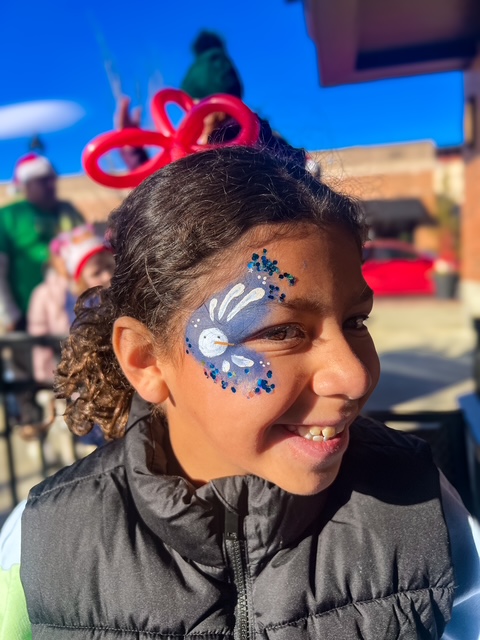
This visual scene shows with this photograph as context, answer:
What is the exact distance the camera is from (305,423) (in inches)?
45.1

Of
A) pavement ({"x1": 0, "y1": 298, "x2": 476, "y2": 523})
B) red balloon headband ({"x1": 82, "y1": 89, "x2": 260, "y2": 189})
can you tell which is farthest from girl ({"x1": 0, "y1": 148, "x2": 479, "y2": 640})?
pavement ({"x1": 0, "y1": 298, "x2": 476, "y2": 523})

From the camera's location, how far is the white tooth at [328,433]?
45.3 inches

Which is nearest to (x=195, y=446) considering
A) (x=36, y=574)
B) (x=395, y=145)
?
(x=36, y=574)

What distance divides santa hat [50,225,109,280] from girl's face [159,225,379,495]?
2.02 m

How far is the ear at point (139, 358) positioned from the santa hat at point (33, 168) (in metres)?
3.81

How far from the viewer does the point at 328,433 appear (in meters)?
1.16

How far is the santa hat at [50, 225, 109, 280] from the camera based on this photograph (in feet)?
10.4

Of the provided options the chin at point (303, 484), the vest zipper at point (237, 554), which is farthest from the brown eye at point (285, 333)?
the vest zipper at point (237, 554)

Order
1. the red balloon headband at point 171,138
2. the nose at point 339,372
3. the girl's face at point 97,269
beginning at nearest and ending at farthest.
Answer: the nose at point 339,372, the red balloon headband at point 171,138, the girl's face at point 97,269

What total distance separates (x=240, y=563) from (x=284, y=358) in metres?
0.50

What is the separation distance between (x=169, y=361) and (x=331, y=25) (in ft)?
8.63

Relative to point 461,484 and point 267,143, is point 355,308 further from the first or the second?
point 461,484

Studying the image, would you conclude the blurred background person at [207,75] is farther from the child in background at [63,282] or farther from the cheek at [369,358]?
the cheek at [369,358]

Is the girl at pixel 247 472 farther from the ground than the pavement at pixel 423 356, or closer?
farther from the ground
